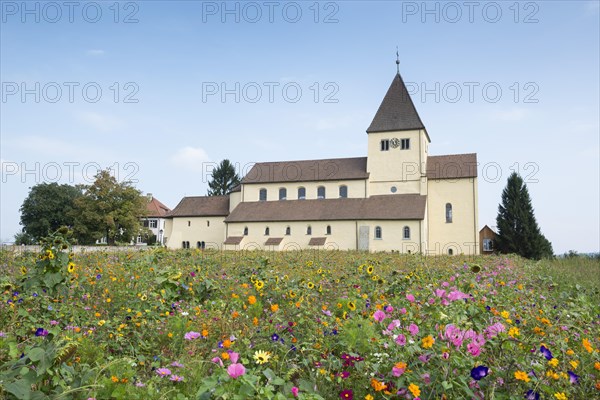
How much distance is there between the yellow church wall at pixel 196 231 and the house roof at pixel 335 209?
11.6ft

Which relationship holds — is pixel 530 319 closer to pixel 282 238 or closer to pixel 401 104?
pixel 282 238

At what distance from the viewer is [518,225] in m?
42.9

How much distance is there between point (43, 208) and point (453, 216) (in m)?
53.7

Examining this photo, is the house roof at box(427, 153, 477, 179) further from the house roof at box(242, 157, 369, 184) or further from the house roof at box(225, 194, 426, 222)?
the house roof at box(242, 157, 369, 184)

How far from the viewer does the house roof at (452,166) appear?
42656 mm

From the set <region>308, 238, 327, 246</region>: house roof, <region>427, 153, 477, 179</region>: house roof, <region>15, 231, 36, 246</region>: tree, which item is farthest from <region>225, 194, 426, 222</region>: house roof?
<region>15, 231, 36, 246</region>: tree

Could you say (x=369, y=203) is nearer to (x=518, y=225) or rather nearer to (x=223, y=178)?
(x=518, y=225)

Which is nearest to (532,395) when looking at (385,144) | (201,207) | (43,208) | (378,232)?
(378,232)

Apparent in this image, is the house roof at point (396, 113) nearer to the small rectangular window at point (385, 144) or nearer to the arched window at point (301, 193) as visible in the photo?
the small rectangular window at point (385, 144)

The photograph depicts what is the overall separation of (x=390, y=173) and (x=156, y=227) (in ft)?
153

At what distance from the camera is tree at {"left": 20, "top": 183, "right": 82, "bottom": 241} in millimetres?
61406

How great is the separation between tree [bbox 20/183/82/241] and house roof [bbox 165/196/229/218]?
20399 millimetres

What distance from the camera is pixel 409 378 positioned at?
2.83 m

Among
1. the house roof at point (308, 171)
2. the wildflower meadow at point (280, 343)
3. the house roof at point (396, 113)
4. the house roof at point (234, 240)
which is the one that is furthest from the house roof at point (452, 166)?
the wildflower meadow at point (280, 343)
